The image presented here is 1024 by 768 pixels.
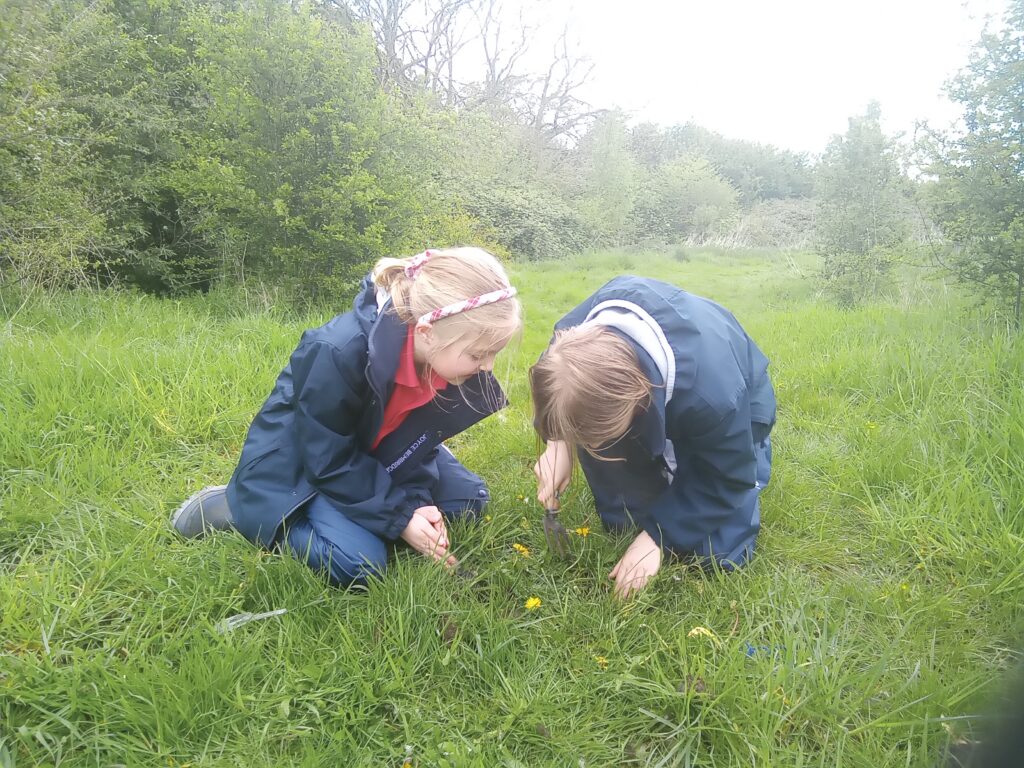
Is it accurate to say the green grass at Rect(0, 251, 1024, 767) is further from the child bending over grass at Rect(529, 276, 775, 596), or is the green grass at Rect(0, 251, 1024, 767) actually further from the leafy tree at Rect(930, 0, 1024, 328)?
the leafy tree at Rect(930, 0, 1024, 328)

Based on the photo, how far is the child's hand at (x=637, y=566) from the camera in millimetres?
1909

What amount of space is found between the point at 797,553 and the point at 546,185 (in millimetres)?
18441

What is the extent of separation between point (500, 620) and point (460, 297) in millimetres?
964

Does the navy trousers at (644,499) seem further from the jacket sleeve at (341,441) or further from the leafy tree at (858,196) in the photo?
the leafy tree at (858,196)

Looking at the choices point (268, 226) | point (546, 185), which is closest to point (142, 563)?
point (268, 226)

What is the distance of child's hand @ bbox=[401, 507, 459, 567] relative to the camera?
6.49 ft

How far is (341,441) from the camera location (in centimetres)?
188

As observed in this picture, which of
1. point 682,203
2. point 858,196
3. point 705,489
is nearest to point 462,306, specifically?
point 705,489

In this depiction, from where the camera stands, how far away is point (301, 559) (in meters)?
1.90

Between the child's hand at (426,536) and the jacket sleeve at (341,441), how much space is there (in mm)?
28

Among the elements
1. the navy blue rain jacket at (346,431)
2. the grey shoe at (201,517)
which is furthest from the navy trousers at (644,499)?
the grey shoe at (201,517)

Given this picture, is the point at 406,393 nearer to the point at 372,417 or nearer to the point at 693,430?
the point at 372,417

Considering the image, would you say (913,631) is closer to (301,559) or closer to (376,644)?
(376,644)

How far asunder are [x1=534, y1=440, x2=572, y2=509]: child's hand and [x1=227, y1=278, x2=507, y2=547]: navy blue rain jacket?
0.29 meters
